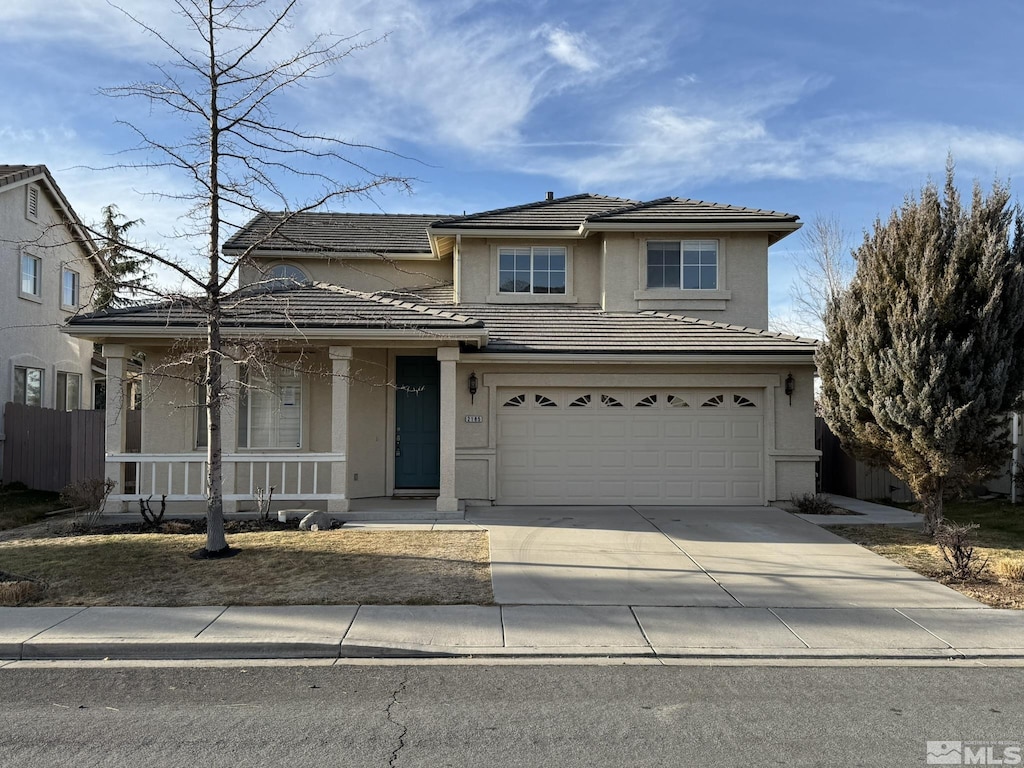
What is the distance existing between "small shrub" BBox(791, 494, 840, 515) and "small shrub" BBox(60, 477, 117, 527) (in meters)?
11.5

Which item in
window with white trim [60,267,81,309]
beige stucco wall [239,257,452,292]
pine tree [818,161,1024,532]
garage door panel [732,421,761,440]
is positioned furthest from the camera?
window with white trim [60,267,81,309]

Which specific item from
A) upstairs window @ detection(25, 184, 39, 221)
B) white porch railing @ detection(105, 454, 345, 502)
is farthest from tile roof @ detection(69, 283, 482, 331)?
upstairs window @ detection(25, 184, 39, 221)

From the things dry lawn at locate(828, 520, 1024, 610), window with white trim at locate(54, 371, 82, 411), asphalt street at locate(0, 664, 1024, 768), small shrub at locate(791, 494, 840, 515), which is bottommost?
asphalt street at locate(0, 664, 1024, 768)

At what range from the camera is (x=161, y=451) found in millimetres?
12672

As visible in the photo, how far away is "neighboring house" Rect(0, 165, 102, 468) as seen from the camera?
A: 59.5 ft

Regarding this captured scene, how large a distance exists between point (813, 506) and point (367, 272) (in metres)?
10.3

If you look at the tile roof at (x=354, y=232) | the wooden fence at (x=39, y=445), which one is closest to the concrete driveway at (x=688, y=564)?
the tile roof at (x=354, y=232)

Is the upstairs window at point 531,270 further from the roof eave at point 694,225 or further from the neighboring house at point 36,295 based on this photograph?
the neighboring house at point 36,295

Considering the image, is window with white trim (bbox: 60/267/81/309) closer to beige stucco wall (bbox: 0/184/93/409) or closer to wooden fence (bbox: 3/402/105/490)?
beige stucco wall (bbox: 0/184/93/409)

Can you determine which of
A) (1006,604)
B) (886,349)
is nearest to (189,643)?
(1006,604)

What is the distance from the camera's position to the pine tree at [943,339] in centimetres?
962

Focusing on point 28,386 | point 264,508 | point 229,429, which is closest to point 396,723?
point 264,508

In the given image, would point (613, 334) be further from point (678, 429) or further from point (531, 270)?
point (531, 270)

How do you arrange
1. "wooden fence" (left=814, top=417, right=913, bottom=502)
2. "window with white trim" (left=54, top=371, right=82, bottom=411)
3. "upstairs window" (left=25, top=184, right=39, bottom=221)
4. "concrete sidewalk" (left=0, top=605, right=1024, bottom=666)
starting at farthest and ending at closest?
"window with white trim" (left=54, top=371, right=82, bottom=411) → "upstairs window" (left=25, top=184, right=39, bottom=221) → "wooden fence" (left=814, top=417, right=913, bottom=502) → "concrete sidewalk" (left=0, top=605, right=1024, bottom=666)
